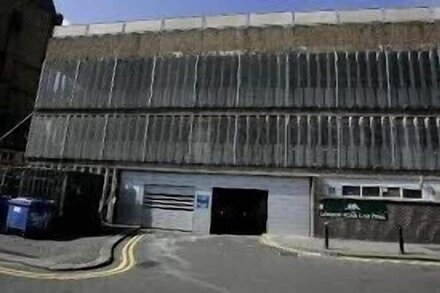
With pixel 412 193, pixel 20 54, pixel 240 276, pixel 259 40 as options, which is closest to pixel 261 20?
pixel 259 40

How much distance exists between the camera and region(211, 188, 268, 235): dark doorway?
2656 centimetres

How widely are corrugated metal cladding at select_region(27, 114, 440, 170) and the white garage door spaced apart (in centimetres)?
166

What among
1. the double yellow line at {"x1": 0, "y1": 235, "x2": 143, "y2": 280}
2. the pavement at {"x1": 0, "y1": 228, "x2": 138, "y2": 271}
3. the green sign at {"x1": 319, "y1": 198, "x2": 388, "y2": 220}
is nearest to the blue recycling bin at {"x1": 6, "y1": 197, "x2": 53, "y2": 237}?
the pavement at {"x1": 0, "y1": 228, "x2": 138, "y2": 271}

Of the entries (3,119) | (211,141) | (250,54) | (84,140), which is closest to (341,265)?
(211,141)

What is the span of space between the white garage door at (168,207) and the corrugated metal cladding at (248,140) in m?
1.66

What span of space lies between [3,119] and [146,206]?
60.4 ft

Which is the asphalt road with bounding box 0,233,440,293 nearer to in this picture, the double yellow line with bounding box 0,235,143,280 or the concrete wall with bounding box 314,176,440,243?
the double yellow line with bounding box 0,235,143,280

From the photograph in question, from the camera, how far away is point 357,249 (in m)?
18.3

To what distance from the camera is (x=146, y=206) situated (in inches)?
1083

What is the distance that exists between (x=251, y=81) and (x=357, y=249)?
493 inches

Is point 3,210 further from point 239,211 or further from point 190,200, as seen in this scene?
point 239,211

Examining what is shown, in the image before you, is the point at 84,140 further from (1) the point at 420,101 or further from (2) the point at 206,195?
(1) the point at 420,101

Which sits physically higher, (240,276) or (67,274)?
(240,276)

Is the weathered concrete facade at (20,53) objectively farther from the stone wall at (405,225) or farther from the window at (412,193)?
the window at (412,193)
